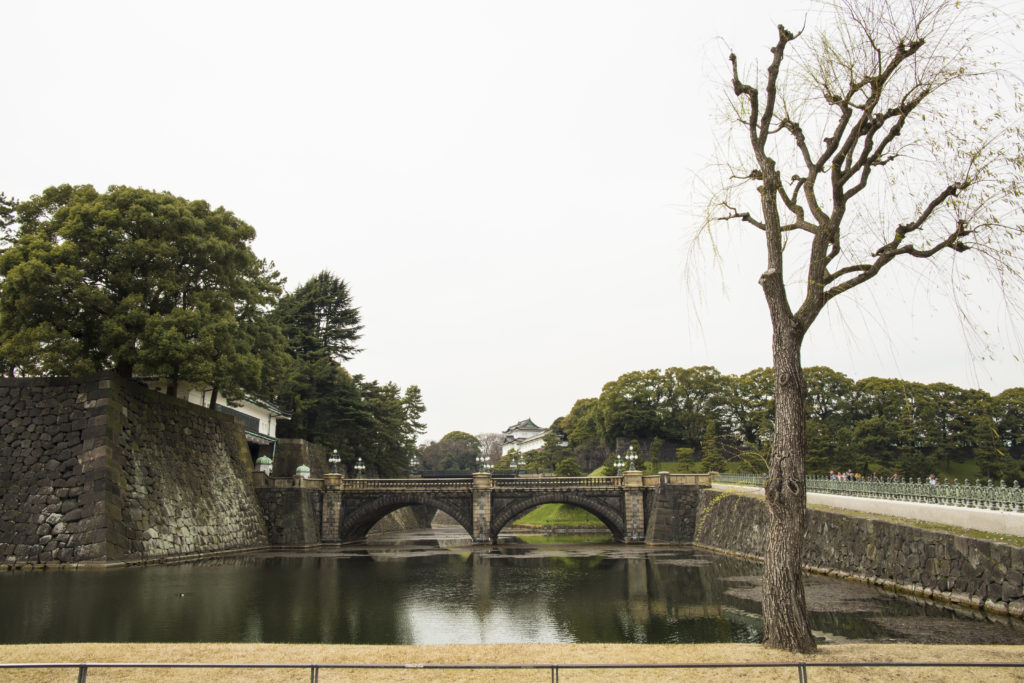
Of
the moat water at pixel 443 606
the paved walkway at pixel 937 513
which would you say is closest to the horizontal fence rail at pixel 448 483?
the moat water at pixel 443 606

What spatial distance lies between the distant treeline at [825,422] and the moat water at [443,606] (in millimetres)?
21538

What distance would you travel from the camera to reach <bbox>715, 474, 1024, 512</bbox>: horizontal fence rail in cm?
1764

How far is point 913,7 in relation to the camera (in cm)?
1013

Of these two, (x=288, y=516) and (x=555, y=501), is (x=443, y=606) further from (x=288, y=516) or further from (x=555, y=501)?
(x=288, y=516)

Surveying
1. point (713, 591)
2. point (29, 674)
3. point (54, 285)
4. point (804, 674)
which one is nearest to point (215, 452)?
point (54, 285)

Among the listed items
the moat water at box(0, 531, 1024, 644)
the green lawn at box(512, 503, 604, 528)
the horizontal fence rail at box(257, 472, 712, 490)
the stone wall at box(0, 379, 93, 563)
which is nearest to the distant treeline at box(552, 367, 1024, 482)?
the horizontal fence rail at box(257, 472, 712, 490)

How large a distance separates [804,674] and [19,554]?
28367 mm

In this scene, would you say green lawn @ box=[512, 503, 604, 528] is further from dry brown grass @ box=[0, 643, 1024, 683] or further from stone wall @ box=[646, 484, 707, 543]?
dry brown grass @ box=[0, 643, 1024, 683]

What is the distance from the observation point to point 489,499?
1745 inches

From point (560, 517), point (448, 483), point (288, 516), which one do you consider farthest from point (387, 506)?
point (560, 517)

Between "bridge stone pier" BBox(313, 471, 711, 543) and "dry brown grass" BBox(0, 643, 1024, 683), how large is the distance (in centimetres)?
3329

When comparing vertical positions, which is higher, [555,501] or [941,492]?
[941,492]

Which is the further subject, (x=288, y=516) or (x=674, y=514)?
(x=288, y=516)

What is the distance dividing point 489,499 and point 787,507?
116 ft
